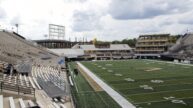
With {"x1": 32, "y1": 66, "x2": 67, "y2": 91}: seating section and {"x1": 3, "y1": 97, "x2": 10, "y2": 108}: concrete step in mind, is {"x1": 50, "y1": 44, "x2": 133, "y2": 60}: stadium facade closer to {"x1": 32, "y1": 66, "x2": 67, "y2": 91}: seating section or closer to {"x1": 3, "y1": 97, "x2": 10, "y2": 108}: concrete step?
{"x1": 32, "y1": 66, "x2": 67, "y2": 91}: seating section

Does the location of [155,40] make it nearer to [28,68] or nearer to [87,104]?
[28,68]

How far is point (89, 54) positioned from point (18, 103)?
61.6 meters

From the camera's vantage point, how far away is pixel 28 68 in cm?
2530

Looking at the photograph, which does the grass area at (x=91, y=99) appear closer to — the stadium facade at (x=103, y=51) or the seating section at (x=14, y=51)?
the seating section at (x=14, y=51)

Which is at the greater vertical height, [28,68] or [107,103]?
[28,68]

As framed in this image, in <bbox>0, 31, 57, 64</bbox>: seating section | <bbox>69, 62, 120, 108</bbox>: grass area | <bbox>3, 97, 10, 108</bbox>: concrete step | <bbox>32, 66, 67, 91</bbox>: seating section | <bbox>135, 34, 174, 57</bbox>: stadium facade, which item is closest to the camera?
<bbox>3, 97, 10, 108</bbox>: concrete step

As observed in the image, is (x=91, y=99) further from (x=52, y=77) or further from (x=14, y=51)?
(x=14, y=51)

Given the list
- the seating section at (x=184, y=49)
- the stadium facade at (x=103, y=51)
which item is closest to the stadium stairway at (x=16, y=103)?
the seating section at (x=184, y=49)

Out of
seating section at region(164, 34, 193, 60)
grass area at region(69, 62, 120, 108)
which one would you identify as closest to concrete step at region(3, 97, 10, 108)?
grass area at region(69, 62, 120, 108)

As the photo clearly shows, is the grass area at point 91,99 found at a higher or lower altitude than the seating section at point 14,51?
lower

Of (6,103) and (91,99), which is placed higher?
(6,103)

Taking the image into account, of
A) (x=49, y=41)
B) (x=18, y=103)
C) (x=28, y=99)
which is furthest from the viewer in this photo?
(x=49, y=41)

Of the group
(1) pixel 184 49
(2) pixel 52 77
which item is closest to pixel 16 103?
(2) pixel 52 77

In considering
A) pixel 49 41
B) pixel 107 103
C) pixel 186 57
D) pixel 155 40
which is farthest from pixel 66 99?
pixel 49 41
